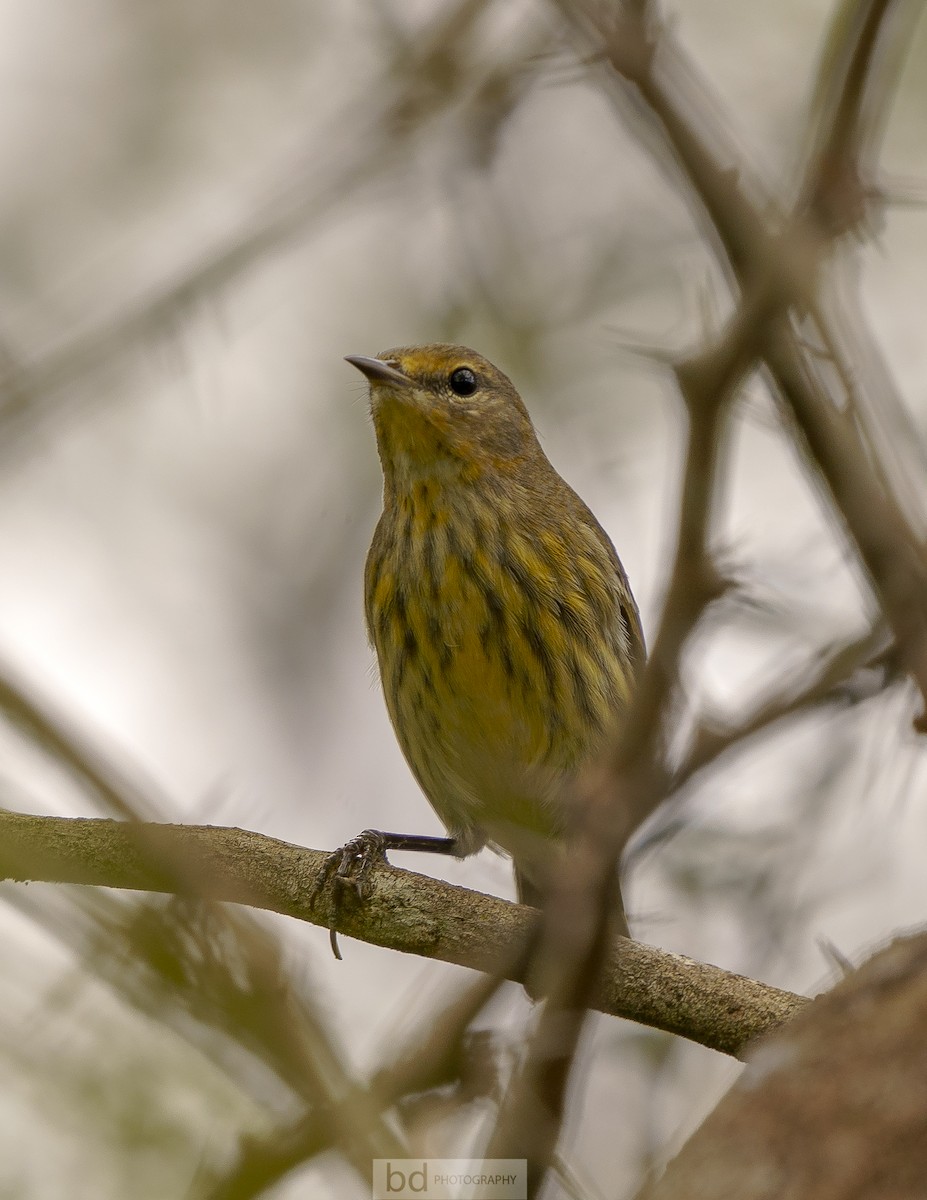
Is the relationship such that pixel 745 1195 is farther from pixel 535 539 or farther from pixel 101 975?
pixel 535 539

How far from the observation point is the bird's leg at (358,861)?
4836mm

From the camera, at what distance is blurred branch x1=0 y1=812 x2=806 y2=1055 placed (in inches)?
174

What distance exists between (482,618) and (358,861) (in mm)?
1524

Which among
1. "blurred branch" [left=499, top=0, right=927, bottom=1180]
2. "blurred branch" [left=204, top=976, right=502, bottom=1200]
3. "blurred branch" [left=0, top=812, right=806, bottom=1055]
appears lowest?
"blurred branch" [left=0, top=812, right=806, bottom=1055]

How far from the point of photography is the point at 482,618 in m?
6.31

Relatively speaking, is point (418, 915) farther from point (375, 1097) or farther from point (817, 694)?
point (817, 694)

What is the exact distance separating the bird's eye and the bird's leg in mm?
2241

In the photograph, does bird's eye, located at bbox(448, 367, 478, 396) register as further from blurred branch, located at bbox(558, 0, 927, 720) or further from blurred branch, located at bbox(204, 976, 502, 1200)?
blurred branch, located at bbox(204, 976, 502, 1200)

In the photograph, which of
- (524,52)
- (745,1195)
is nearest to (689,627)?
(745,1195)

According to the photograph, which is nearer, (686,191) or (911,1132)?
(911,1132)

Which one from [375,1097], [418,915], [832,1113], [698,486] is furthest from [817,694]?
[418,915]

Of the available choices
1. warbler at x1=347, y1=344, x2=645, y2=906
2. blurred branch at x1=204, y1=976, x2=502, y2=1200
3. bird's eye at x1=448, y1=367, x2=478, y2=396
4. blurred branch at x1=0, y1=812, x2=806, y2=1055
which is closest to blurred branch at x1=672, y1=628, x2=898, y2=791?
blurred branch at x1=204, y1=976, x2=502, y2=1200

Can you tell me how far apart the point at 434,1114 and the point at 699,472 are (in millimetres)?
1392

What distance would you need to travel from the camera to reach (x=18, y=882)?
304cm
